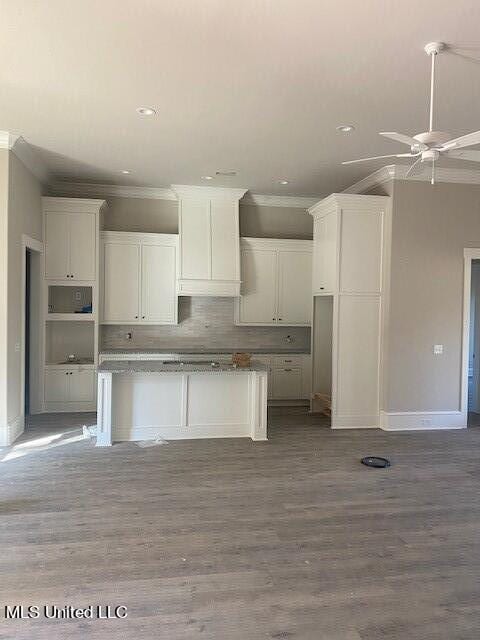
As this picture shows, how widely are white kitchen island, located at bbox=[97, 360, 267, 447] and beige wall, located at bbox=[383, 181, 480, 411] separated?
1.81m

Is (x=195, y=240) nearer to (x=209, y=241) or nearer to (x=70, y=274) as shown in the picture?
(x=209, y=241)

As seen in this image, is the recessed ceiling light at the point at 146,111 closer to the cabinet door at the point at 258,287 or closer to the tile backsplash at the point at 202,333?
the cabinet door at the point at 258,287

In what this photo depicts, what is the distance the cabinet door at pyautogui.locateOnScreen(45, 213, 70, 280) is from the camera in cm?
661

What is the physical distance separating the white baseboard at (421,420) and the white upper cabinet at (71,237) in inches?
174

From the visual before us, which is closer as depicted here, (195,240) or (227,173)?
(227,173)

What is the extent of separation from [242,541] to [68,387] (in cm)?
431

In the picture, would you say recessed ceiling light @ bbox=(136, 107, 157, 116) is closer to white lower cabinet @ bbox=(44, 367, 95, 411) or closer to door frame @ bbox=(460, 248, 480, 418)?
white lower cabinet @ bbox=(44, 367, 95, 411)

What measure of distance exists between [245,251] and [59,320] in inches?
115

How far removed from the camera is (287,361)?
749 cm

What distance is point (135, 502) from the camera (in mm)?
3785

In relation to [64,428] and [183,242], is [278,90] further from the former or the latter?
[64,428]

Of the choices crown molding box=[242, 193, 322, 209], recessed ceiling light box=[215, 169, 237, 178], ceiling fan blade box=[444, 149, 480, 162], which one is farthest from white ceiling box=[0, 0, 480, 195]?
crown molding box=[242, 193, 322, 209]

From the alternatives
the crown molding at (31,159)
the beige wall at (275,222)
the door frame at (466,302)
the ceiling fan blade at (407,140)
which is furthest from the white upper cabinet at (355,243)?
the crown molding at (31,159)

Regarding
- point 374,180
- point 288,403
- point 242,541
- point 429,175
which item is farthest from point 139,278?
point 242,541
